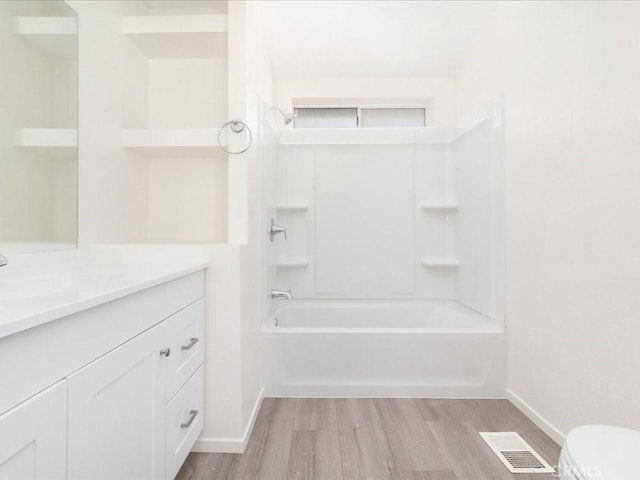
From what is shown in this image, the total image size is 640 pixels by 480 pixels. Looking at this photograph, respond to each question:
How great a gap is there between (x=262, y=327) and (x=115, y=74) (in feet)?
5.15

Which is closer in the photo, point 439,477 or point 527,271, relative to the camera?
point 439,477

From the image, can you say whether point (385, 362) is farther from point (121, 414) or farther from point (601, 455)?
point (121, 414)

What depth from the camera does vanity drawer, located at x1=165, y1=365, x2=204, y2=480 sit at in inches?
50.3

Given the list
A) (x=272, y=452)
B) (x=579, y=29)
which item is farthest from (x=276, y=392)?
(x=579, y=29)

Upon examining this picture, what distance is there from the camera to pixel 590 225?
5.06 ft

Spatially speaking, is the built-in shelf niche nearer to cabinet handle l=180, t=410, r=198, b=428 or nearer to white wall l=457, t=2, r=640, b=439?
white wall l=457, t=2, r=640, b=439

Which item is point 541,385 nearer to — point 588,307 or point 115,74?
point 588,307

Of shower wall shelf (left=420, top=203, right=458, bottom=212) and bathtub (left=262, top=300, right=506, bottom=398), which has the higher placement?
shower wall shelf (left=420, top=203, right=458, bottom=212)

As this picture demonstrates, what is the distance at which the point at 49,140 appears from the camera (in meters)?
1.36

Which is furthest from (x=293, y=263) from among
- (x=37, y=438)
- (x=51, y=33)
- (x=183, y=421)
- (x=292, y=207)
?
(x=37, y=438)

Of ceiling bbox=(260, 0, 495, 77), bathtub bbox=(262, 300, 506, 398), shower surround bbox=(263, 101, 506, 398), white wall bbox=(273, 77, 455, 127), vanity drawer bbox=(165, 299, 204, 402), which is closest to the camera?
vanity drawer bbox=(165, 299, 204, 402)

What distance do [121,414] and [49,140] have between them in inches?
40.8

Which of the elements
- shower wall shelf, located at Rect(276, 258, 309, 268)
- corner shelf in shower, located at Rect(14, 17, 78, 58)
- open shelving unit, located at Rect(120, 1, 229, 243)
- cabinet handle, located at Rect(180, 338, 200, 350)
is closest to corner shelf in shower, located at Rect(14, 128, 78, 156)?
corner shelf in shower, located at Rect(14, 17, 78, 58)

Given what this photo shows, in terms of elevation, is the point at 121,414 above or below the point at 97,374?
below
